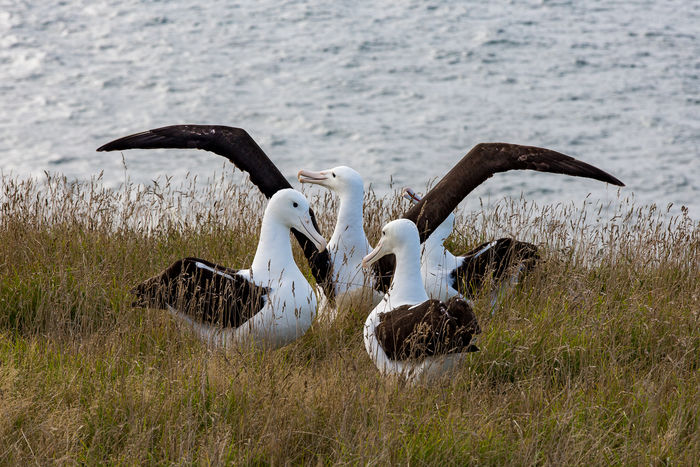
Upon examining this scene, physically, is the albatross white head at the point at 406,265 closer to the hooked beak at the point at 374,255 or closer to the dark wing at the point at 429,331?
the hooked beak at the point at 374,255

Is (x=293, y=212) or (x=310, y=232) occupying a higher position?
(x=293, y=212)

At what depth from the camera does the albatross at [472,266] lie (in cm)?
543

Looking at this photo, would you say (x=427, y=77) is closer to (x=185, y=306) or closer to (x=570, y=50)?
(x=570, y=50)

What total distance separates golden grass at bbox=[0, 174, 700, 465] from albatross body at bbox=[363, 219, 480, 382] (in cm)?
13

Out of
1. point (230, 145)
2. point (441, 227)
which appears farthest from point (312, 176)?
point (441, 227)

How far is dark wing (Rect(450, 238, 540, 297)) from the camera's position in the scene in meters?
5.42

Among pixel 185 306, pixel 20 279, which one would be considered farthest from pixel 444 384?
pixel 20 279

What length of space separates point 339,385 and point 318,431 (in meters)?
0.32

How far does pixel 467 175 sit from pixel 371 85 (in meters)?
22.1

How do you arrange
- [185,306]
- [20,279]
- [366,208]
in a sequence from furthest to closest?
[366,208]
[20,279]
[185,306]

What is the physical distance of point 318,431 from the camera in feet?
12.3

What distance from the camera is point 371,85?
1078 inches

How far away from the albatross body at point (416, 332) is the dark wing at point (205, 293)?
676 millimetres

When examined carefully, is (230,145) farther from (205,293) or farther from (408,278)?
(408,278)
